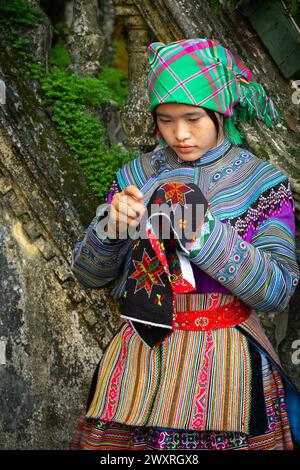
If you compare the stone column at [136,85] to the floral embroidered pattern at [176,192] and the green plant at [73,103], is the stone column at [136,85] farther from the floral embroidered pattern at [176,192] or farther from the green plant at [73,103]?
the floral embroidered pattern at [176,192]

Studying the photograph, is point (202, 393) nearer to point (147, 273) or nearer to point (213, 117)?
point (147, 273)

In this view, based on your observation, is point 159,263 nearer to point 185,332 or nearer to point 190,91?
point 185,332

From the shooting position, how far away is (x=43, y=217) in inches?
148

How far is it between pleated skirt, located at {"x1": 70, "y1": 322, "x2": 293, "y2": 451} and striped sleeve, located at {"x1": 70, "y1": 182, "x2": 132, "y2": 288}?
0.27m

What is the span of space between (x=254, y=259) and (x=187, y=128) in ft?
1.75

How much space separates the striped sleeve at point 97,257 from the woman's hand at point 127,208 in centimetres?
13

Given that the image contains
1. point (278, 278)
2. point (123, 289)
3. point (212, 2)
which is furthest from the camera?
point (212, 2)

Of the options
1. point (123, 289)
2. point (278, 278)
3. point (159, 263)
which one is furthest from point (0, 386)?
point (278, 278)

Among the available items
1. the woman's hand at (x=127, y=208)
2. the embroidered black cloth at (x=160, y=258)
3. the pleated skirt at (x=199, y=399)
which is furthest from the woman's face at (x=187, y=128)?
the pleated skirt at (x=199, y=399)

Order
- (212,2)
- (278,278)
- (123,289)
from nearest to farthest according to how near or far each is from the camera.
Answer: (278,278), (123,289), (212,2)

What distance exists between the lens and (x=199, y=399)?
2812mm

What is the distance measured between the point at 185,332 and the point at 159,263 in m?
0.28

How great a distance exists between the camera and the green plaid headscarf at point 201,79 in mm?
2777

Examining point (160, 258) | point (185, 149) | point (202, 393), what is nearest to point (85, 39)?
point (185, 149)
